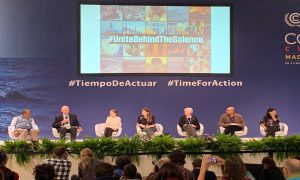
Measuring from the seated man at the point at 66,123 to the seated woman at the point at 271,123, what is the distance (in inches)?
162

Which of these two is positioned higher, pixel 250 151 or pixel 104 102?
pixel 104 102

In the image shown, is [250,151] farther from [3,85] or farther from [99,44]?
[3,85]

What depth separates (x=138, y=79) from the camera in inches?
464

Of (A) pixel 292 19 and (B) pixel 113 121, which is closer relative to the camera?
(B) pixel 113 121

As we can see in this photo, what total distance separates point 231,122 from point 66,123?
3643 mm

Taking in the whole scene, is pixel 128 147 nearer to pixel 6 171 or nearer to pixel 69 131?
pixel 6 171

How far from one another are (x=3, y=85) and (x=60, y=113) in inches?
58.3

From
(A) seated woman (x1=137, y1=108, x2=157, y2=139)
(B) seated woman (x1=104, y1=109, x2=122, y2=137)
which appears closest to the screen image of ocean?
(B) seated woman (x1=104, y1=109, x2=122, y2=137)

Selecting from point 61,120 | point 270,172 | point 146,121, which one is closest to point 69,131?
point 61,120

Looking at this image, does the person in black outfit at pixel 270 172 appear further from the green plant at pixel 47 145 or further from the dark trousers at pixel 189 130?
the dark trousers at pixel 189 130

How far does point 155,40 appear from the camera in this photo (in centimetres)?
1172

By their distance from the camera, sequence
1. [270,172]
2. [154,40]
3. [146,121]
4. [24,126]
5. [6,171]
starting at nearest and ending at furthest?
[6,171], [270,172], [24,126], [146,121], [154,40]

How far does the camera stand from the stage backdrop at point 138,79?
37.8 ft

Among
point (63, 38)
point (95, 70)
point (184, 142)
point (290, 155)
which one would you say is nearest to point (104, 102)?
point (95, 70)
